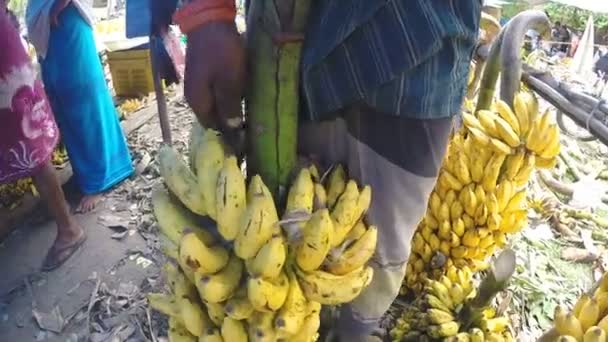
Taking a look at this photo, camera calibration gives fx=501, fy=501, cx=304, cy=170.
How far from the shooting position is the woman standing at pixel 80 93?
9.37ft

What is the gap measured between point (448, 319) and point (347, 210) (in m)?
0.84

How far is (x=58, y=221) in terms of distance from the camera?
277 cm

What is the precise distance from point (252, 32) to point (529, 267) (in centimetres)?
226

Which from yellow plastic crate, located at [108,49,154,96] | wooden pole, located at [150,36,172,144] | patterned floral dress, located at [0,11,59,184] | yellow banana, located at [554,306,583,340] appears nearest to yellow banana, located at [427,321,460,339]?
yellow banana, located at [554,306,583,340]

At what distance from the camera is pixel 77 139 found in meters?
3.23

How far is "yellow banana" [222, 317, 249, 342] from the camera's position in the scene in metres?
1.01

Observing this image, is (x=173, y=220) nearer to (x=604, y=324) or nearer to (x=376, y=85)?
(x=376, y=85)

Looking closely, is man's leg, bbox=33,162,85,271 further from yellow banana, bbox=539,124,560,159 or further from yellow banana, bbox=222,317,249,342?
yellow banana, bbox=539,124,560,159

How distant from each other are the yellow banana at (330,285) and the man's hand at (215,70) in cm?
36

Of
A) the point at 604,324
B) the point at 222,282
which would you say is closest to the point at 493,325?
the point at 604,324

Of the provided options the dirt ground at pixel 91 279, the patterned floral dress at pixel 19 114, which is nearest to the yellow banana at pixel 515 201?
the dirt ground at pixel 91 279

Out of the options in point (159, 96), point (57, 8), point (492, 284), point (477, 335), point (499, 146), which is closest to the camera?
point (492, 284)

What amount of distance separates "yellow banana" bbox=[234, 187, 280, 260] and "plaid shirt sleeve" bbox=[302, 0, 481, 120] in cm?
23

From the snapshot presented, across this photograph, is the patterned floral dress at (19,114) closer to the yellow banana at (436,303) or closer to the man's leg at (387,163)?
the man's leg at (387,163)
